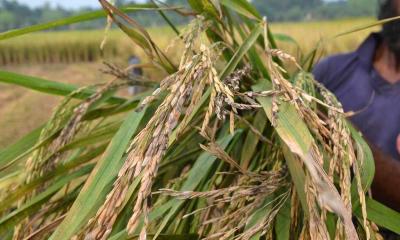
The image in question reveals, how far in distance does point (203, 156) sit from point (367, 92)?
86 centimetres

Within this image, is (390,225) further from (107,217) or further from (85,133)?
(85,133)

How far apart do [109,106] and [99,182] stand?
17.1 inches

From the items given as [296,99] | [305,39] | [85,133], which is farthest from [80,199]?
[305,39]

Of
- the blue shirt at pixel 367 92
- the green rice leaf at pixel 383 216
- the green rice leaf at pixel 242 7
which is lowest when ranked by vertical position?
the blue shirt at pixel 367 92

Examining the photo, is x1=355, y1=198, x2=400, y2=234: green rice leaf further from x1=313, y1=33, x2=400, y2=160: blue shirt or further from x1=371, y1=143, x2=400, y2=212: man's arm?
x1=313, y1=33, x2=400, y2=160: blue shirt

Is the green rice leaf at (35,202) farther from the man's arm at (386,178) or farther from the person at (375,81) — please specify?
the person at (375,81)

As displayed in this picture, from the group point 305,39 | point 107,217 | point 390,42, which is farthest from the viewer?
point 305,39

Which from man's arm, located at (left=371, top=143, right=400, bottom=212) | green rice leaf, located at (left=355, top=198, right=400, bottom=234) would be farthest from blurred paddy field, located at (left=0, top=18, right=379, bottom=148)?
green rice leaf, located at (left=355, top=198, right=400, bottom=234)

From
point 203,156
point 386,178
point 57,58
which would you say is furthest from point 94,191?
point 57,58

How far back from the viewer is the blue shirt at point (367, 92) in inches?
61.1

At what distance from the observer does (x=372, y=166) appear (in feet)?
2.69

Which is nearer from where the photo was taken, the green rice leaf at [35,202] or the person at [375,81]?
the green rice leaf at [35,202]

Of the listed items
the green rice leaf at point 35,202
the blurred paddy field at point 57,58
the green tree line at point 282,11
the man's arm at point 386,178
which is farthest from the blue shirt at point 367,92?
the green tree line at point 282,11

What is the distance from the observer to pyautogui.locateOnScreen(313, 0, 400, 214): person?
1.55 metres
